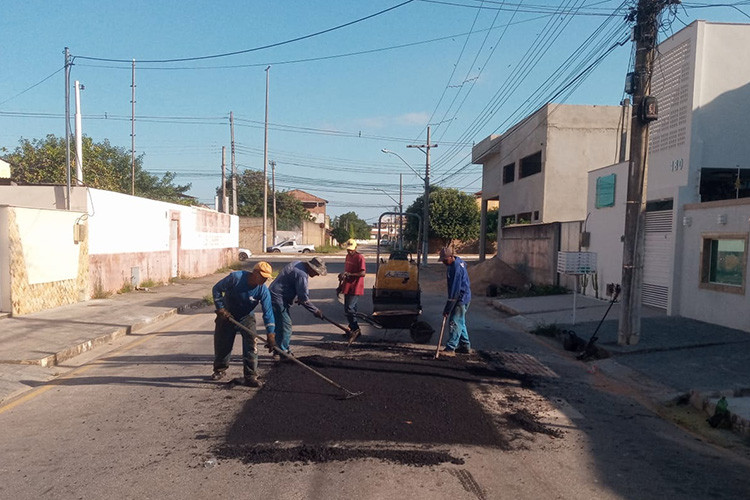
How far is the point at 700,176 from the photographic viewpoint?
1309 centimetres

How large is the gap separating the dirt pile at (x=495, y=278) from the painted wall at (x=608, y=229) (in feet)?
12.9

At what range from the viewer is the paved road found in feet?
15.0

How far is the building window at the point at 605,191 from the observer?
16562 mm

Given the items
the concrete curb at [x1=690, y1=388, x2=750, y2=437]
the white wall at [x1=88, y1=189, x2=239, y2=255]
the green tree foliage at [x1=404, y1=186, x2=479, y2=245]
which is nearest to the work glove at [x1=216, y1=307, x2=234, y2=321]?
the concrete curb at [x1=690, y1=388, x2=750, y2=437]

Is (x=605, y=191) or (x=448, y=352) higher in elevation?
(x=605, y=191)

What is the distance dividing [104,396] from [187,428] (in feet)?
6.16

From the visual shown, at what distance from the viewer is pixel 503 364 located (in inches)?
364

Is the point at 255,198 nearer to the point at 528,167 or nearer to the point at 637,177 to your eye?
the point at 528,167

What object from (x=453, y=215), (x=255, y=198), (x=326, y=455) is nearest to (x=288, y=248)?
(x=453, y=215)

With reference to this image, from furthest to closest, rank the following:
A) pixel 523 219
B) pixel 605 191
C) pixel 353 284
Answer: pixel 523 219, pixel 605 191, pixel 353 284

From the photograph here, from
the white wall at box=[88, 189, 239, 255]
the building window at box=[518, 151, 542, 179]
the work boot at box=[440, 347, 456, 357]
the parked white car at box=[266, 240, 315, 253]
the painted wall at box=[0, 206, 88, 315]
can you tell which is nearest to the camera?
the work boot at box=[440, 347, 456, 357]

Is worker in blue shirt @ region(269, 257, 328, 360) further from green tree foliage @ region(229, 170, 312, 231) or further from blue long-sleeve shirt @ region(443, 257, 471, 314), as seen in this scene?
green tree foliage @ region(229, 170, 312, 231)

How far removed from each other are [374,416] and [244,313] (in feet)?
7.75

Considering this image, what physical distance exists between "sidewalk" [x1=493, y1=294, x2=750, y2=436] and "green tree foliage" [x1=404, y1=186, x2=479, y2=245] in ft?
134
